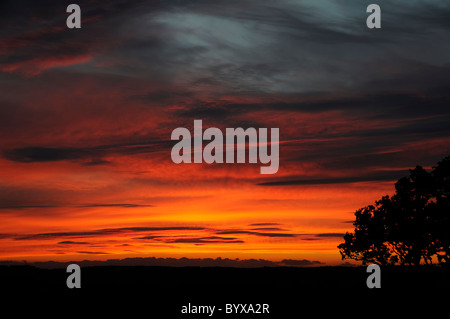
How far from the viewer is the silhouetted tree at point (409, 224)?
51531mm

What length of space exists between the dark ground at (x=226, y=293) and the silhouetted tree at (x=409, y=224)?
2.34m

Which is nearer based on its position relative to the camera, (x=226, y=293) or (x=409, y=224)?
(x=226, y=293)

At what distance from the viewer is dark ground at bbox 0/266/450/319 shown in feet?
115

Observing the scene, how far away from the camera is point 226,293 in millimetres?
43344

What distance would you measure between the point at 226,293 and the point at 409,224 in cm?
2052

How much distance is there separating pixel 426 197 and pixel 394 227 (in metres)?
4.32

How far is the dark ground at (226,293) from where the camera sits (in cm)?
3500

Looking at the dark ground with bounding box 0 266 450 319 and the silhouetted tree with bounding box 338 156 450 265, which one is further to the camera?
the silhouetted tree with bounding box 338 156 450 265

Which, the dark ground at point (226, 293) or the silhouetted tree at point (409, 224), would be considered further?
the silhouetted tree at point (409, 224)

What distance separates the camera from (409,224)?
54250 millimetres

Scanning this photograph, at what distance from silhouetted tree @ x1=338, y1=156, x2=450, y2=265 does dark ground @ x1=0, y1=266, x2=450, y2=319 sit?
2.34m
